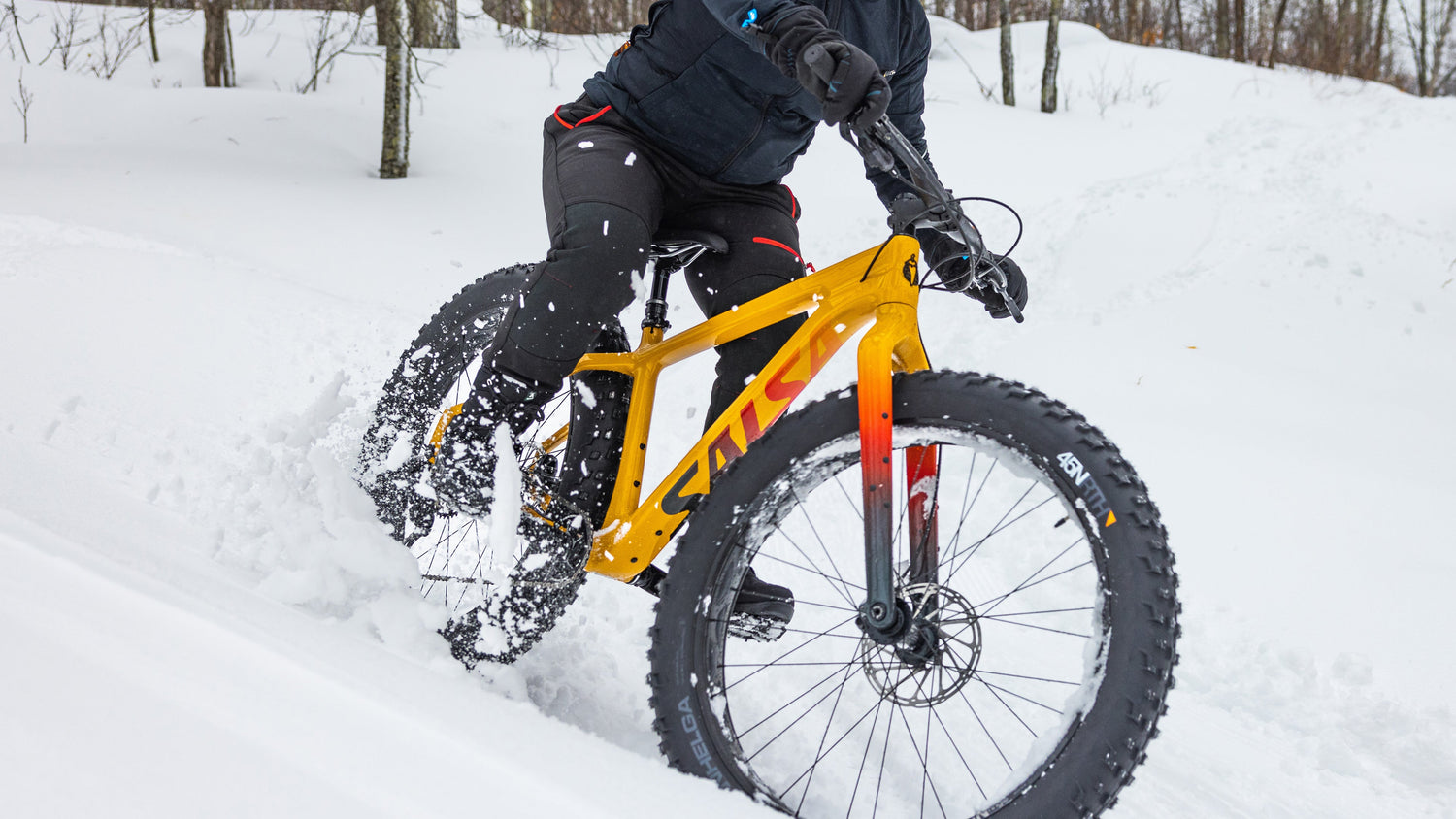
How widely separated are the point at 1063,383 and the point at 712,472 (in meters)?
3.18

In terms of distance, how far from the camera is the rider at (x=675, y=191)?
185cm

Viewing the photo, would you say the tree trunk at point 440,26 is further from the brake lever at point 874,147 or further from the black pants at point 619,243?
the brake lever at point 874,147

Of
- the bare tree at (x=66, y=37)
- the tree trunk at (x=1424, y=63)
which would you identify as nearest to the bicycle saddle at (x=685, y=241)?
the bare tree at (x=66, y=37)

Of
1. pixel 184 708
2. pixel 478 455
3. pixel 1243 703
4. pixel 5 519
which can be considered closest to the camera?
pixel 184 708

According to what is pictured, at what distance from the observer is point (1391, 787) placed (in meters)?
2.11

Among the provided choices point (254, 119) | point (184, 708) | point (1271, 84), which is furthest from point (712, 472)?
point (1271, 84)

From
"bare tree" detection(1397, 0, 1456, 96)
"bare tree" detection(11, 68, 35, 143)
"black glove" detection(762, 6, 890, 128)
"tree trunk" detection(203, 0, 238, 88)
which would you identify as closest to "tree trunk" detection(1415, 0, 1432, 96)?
"bare tree" detection(1397, 0, 1456, 96)

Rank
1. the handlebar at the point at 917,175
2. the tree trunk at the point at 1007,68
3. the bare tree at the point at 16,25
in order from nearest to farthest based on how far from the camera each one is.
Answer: the handlebar at the point at 917,175, the bare tree at the point at 16,25, the tree trunk at the point at 1007,68

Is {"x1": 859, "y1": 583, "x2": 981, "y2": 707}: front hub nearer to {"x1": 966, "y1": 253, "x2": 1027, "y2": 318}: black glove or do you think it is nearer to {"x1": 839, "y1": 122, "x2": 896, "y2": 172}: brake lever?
{"x1": 966, "y1": 253, "x2": 1027, "y2": 318}: black glove

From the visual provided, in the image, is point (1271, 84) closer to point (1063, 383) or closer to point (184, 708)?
point (1063, 383)

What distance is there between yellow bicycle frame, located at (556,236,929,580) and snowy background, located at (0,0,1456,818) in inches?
17.7

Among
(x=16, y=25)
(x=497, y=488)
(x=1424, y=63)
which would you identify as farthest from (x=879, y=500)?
(x=1424, y=63)

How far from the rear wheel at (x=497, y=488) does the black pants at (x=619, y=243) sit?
146mm

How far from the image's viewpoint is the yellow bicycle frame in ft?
5.23
